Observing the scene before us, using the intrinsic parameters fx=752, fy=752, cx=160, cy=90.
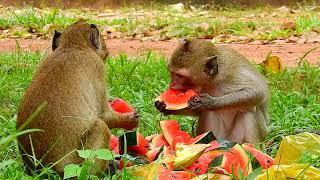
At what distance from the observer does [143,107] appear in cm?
720

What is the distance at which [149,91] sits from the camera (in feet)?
25.4

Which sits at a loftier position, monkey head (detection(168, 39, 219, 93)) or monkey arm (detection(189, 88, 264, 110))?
monkey head (detection(168, 39, 219, 93))

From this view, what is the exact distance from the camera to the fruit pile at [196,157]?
4.71 m

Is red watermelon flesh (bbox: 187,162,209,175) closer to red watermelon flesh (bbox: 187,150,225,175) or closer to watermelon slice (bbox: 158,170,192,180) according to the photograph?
red watermelon flesh (bbox: 187,150,225,175)

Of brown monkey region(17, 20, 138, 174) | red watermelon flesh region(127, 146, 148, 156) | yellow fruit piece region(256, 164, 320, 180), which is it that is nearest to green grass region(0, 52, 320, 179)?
brown monkey region(17, 20, 138, 174)

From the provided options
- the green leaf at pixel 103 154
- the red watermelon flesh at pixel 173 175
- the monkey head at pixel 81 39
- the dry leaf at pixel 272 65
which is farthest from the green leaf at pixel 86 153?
the dry leaf at pixel 272 65

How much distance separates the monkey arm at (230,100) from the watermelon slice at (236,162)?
869 mm

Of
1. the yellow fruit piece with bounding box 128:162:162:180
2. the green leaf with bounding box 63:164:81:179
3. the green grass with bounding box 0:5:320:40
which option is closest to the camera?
the green leaf with bounding box 63:164:81:179

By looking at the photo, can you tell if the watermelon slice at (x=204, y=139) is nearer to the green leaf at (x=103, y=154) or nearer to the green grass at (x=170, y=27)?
the green leaf at (x=103, y=154)

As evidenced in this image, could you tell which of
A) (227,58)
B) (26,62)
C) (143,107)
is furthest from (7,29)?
(227,58)

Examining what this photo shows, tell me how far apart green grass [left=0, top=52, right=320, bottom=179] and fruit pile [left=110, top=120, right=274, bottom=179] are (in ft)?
2.52

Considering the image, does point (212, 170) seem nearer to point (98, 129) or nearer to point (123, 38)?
point (98, 129)

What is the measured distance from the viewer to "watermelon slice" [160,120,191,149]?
565cm

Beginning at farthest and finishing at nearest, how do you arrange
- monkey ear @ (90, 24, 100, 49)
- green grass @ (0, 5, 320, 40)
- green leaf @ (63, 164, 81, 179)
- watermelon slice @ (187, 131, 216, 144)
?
1. green grass @ (0, 5, 320, 40)
2. monkey ear @ (90, 24, 100, 49)
3. watermelon slice @ (187, 131, 216, 144)
4. green leaf @ (63, 164, 81, 179)
